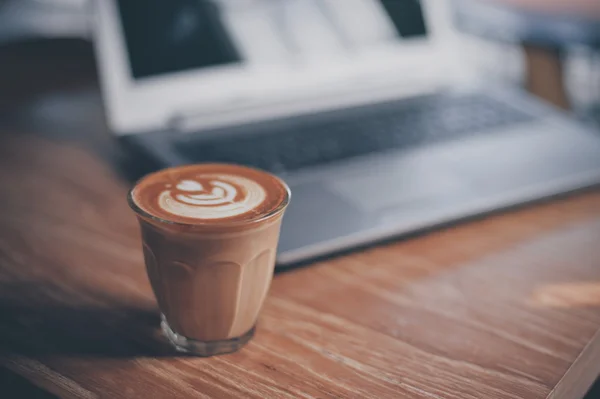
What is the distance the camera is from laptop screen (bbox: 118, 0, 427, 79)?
649 millimetres

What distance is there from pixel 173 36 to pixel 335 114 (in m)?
0.21

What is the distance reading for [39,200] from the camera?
22.8 inches

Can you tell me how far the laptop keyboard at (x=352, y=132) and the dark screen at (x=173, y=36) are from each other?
0.09 m

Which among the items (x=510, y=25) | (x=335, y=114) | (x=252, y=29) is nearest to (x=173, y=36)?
(x=252, y=29)

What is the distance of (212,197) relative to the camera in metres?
0.38

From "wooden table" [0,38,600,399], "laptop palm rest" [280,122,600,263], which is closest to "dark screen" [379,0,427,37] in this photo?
"laptop palm rest" [280,122,600,263]

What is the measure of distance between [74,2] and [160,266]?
1.59m

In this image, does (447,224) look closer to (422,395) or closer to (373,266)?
(373,266)

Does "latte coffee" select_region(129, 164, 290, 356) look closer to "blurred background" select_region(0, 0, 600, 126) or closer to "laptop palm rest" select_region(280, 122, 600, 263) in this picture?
"laptop palm rest" select_region(280, 122, 600, 263)

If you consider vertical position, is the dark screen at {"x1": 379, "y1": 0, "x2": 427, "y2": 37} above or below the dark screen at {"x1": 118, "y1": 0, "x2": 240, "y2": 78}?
below

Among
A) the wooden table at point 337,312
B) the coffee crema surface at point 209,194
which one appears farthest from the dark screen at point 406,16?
the coffee crema surface at point 209,194

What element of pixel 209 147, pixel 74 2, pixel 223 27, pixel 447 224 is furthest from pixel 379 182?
pixel 74 2

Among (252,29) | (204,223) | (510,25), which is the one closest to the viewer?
(204,223)

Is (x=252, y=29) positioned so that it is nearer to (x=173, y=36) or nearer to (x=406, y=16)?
(x=173, y=36)
